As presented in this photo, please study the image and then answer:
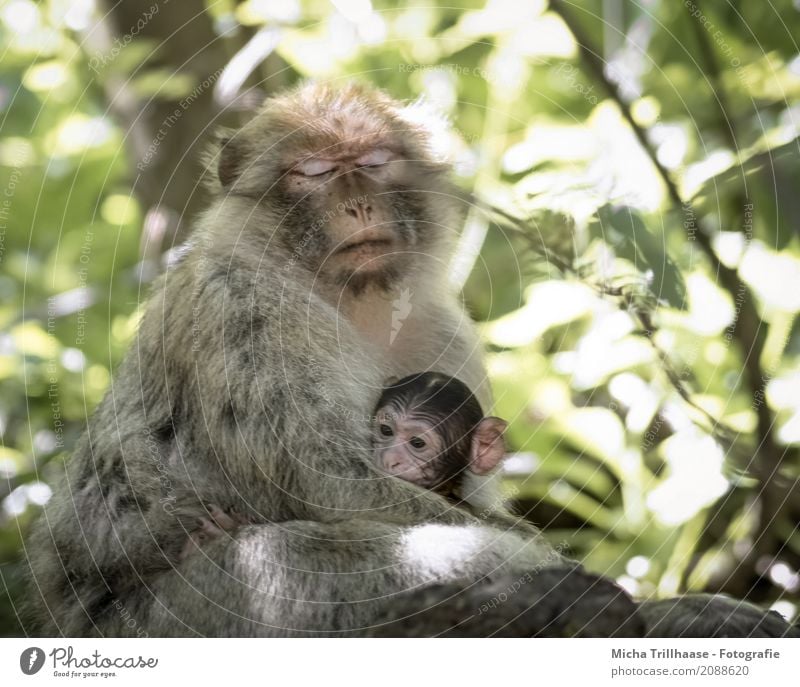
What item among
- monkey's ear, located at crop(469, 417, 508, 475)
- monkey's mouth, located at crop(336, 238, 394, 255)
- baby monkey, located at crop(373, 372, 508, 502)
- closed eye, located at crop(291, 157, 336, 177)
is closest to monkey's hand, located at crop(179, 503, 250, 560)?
baby monkey, located at crop(373, 372, 508, 502)

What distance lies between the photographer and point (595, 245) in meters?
3.73

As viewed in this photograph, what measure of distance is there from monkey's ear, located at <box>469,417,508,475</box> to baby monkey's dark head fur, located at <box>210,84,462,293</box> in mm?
626

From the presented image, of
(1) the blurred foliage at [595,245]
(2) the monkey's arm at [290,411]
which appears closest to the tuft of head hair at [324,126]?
(1) the blurred foliage at [595,245]

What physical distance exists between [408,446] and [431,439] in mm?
86

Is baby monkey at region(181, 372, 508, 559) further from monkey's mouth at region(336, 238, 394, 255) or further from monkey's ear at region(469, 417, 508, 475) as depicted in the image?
monkey's mouth at region(336, 238, 394, 255)

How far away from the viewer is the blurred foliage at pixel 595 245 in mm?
3855

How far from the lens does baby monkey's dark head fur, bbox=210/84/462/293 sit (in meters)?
3.56

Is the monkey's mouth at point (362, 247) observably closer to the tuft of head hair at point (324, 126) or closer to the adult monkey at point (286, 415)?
the adult monkey at point (286, 415)

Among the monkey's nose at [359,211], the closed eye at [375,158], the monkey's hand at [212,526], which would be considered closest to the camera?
the monkey's hand at [212,526]

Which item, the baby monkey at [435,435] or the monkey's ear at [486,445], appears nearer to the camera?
the baby monkey at [435,435]

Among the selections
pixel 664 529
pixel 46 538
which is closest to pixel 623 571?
pixel 664 529
